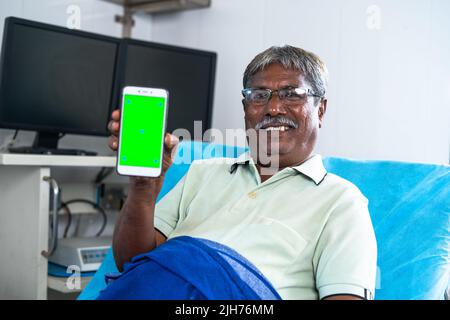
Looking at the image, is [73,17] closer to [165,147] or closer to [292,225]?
[165,147]

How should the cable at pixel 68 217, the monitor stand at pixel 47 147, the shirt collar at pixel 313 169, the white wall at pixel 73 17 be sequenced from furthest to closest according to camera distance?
1. the cable at pixel 68 217
2. the white wall at pixel 73 17
3. the monitor stand at pixel 47 147
4. the shirt collar at pixel 313 169

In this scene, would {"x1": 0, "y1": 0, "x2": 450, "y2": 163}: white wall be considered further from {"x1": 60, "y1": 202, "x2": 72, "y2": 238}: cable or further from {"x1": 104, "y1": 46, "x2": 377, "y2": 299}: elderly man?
{"x1": 104, "y1": 46, "x2": 377, "y2": 299}: elderly man

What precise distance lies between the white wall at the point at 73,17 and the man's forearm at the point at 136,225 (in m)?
1.00

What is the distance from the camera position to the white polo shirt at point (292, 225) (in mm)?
915

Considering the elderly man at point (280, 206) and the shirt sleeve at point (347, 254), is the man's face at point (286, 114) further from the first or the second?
the shirt sleeve at point (347, 254)

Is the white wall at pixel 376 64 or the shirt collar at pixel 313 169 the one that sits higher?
the white wall at pixel 376 64

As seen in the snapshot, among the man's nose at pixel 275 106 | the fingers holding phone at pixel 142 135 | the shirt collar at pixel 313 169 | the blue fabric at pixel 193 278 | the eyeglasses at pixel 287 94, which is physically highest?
the eyeglasses at pixel 287 94

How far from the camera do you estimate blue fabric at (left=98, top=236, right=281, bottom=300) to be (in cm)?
84

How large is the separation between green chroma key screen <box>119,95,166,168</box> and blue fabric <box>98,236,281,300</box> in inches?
6.3

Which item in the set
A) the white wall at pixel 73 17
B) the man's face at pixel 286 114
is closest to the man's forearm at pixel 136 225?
the man's face at pixel 286 114

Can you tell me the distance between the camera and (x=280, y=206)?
1.04 metres

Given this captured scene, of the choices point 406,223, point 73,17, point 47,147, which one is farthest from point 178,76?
point 406,223

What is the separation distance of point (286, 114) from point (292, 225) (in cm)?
24
